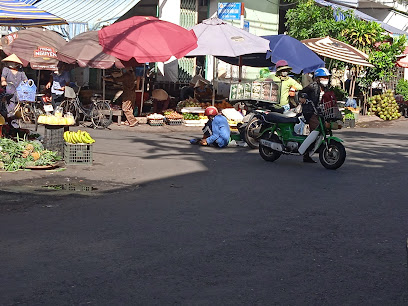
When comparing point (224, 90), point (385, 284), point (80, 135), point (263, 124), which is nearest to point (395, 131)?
point (224, 90)

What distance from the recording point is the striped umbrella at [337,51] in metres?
24.5

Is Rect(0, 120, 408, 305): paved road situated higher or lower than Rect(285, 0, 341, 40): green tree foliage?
lower

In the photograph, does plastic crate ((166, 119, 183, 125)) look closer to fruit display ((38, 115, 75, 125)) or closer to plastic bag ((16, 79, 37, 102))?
plastic bag ((16, 79, 37, 102))

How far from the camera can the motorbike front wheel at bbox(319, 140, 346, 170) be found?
1280 centimetres

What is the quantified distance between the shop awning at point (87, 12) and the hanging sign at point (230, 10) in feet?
13.4

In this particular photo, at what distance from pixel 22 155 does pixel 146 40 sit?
801 centimetres

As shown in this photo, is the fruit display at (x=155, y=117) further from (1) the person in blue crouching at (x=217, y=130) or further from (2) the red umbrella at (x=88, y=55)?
(1) the person in blue crouching at (x=217, y=130)

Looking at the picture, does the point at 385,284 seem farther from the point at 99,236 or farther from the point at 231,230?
the point at 99,236

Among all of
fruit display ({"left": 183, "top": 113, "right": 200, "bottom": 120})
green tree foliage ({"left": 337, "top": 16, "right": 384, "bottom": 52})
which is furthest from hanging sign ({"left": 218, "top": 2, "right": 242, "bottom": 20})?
fruit display ({"left": 183, "top": 113, "right": 200, "bottom": 120})

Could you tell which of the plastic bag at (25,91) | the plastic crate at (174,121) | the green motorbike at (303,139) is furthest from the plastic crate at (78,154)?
the plastic crate at (174,121)

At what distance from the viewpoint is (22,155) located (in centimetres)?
1184

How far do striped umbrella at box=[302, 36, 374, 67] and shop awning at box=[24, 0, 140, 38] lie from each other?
20.9 ft

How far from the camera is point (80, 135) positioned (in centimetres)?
1263

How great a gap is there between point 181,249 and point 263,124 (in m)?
7.96
